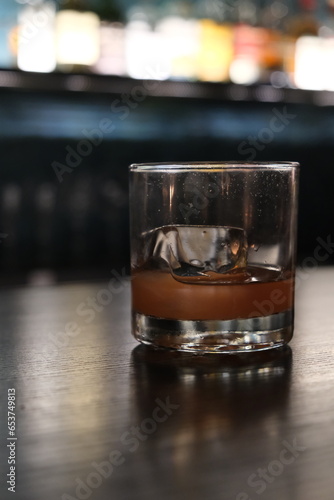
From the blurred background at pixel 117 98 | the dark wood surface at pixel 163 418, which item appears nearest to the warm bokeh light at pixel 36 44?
the blurred background at pixel 117 98

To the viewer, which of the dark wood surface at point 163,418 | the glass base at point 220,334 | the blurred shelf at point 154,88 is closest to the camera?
the dark wood surface at point 163,418

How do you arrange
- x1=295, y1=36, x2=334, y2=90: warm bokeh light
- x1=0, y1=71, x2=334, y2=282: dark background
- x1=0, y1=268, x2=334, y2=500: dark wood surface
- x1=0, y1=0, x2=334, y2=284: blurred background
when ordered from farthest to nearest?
x1=295, y1=36, x2=334, y2=90: warm bokeh light
x1=0, y1=71, x2=334, y2=282: dark background
x1=0, y1=0, x2=334, y2=284: blurred background
x1=0, y1=268, x2=334, y2=500: dark wood surface

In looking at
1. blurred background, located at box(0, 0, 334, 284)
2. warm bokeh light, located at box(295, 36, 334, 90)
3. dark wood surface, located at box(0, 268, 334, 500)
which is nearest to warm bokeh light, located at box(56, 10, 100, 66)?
blurred background, located at box(0, 0, 334, 284)

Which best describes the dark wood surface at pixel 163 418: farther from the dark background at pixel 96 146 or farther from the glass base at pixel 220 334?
the dark background at pixel 96 146

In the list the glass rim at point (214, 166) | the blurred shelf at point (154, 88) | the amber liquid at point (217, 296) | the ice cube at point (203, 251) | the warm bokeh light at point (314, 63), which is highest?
the warm bokeh light at point (314, 63)

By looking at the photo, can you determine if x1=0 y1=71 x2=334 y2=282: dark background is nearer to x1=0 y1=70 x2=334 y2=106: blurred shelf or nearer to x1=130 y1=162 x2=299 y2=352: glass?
x1=0 y1=70 x2=334 y2=106: blurred shelf

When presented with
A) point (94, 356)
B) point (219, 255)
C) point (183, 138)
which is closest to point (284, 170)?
point (219, 255)

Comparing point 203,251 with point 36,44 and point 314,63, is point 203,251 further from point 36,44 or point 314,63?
point 314,63
